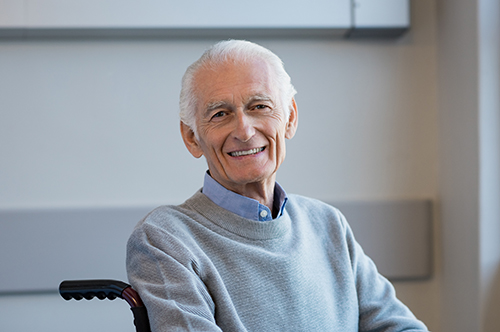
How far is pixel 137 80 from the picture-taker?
2326mm

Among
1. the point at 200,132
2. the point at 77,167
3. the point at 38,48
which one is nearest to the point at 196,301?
the point at 200,132

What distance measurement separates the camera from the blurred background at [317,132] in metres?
2.15

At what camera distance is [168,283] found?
1.03 metres

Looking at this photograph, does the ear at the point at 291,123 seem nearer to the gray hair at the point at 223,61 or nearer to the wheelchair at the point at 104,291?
the gray hair at the point at 223,61

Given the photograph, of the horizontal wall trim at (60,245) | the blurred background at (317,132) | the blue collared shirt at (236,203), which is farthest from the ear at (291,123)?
the horizontal wall trim at (60,245)

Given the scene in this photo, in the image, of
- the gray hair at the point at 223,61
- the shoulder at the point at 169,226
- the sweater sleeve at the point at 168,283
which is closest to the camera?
the sweater sleeve at the point at 168,283

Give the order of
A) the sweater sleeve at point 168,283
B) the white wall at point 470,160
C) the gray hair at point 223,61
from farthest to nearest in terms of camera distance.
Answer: the white wall at point 470,160, the gray hair at point 223,61, the sweater sleeve at point 168,283

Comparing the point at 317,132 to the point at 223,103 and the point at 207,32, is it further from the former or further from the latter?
the point at 223,103

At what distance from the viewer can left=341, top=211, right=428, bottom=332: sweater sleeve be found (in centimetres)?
129

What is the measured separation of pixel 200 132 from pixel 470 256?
1.53 meters

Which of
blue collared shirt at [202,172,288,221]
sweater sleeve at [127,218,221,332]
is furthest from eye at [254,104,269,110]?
sweater sleeve at [127,218,221,332]

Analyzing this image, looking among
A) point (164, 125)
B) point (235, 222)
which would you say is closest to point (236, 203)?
point (235, 222)

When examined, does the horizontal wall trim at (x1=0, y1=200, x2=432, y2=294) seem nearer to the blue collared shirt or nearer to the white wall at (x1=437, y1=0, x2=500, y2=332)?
the blue collared shirt

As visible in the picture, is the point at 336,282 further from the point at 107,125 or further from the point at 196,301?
the point at 107,125
